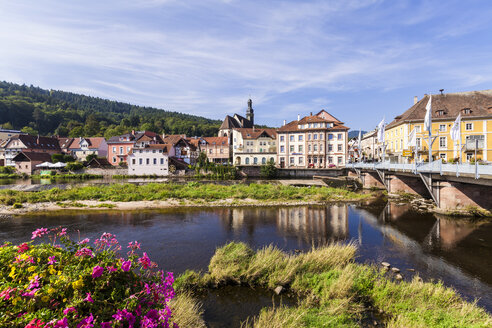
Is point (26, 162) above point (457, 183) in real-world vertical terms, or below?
above

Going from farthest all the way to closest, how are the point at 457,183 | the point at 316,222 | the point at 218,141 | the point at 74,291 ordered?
the point at 218,141
the point at 457,183
the point at 316,222
the point at 74,291

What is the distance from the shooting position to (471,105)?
41250 mm

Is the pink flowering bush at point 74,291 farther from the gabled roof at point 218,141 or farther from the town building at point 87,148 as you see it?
the town building at point 87,148

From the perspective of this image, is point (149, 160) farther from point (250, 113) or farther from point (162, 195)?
point (250, 113)

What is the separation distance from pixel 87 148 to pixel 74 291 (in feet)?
293

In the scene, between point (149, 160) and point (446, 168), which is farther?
point (149, 160)

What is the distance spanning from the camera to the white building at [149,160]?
61031 millimetres

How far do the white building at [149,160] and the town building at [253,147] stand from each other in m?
18.9

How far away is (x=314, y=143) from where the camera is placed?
60.9m

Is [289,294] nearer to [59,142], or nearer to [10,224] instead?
[10,224]

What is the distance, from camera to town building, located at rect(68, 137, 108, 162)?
78375mm

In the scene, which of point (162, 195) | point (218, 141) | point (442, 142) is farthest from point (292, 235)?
point (218, 141)

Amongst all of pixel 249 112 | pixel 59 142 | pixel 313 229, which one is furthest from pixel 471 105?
pixel 59 142

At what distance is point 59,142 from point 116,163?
27488 mm
